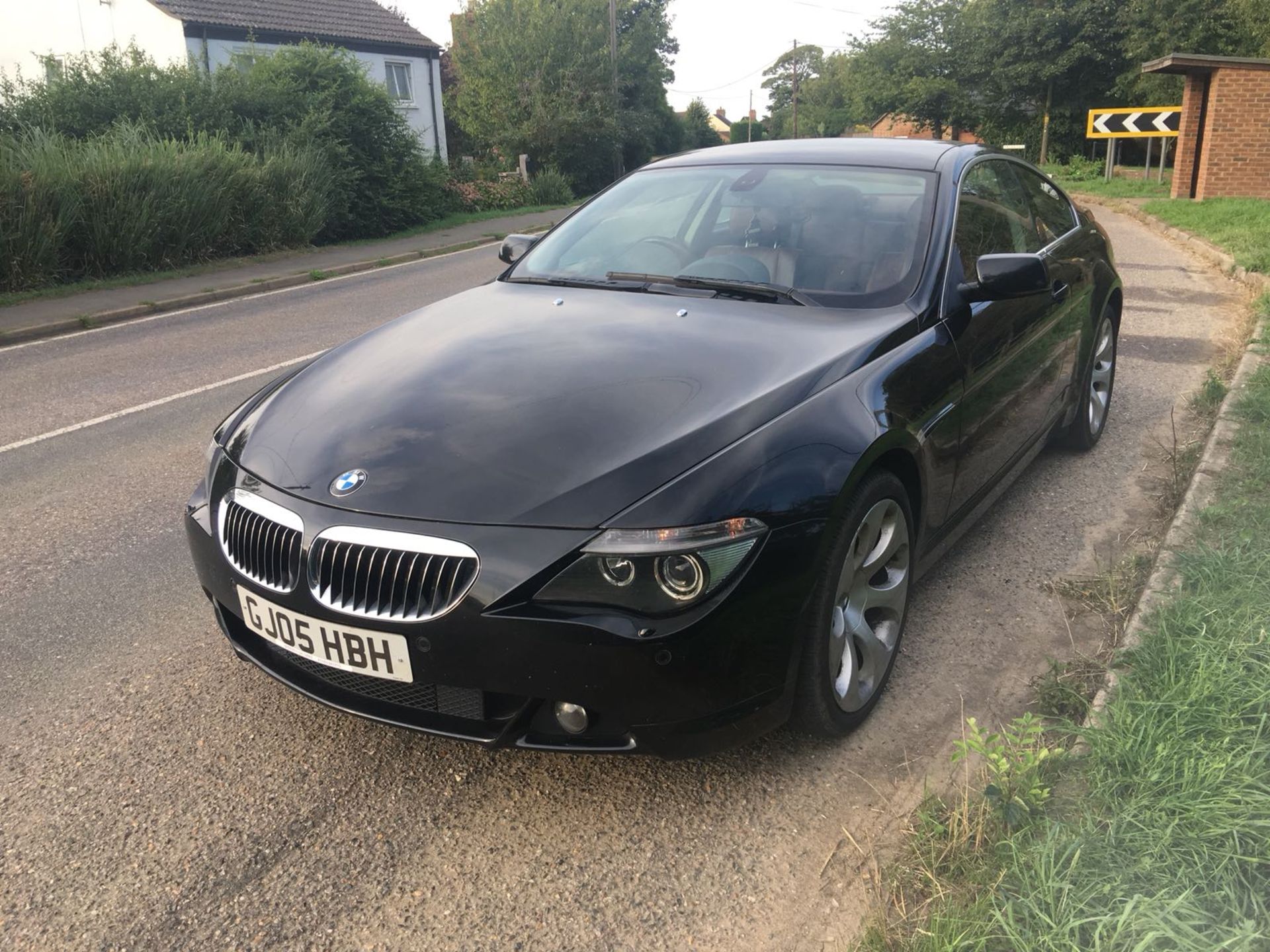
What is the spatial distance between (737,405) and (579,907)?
48.6 inches

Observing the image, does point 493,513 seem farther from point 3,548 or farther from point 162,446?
point 162,446

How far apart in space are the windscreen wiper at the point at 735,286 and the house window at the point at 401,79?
113 feet

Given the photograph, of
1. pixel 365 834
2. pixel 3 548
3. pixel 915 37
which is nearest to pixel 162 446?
pixel 3 548

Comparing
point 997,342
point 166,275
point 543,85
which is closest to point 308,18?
point 543,85

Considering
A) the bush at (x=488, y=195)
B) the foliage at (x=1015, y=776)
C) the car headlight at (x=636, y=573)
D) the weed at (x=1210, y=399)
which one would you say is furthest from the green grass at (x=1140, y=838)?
the bush at (x=488, y=195)

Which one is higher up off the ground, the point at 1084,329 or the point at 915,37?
the point at 915,37

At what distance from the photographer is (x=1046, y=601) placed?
145 inches

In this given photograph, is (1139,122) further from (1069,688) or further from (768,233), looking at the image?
(1069,688)

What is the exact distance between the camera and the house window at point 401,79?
35.2m

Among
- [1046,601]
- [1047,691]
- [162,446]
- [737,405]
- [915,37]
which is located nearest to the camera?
[737,405]

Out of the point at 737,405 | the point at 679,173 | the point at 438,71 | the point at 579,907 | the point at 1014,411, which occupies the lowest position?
the point at 579,907

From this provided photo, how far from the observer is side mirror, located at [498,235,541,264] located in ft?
14.5

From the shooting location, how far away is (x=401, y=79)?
35.8 m

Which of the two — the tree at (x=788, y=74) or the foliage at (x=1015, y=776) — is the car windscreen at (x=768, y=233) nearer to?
the foliage at (x=1015, y=776)
